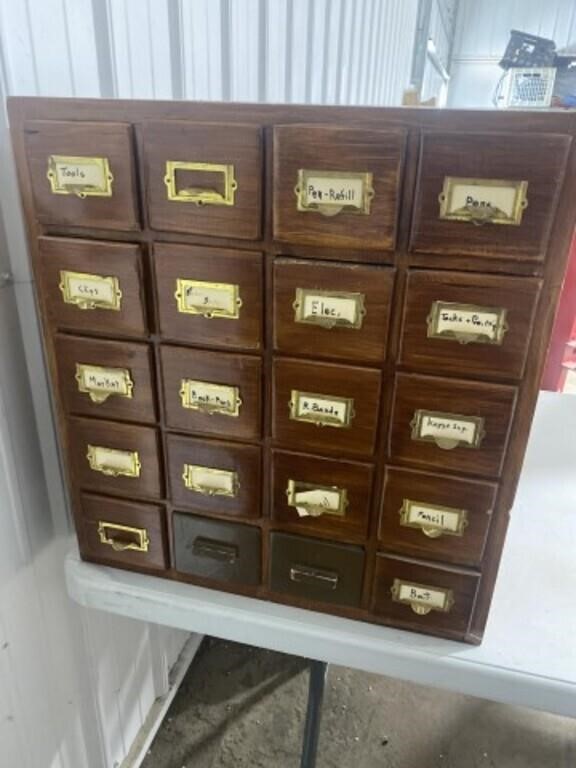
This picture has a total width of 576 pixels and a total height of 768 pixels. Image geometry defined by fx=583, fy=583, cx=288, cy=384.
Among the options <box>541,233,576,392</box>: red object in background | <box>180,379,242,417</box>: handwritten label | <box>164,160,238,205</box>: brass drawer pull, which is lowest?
<box>541,233,576,392</box>: red object in background

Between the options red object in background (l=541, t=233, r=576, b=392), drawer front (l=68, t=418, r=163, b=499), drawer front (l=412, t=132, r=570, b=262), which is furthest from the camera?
red object in background (l=541, t=233, r=576, b=392)

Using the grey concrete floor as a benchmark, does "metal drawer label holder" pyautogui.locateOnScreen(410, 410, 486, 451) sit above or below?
above

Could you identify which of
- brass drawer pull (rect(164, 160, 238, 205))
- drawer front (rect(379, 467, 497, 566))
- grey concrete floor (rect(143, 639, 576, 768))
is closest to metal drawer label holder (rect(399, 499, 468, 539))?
drawer front (rect(379, 467, 497, 566))

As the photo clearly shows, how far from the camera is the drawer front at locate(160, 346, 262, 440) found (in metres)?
0.55

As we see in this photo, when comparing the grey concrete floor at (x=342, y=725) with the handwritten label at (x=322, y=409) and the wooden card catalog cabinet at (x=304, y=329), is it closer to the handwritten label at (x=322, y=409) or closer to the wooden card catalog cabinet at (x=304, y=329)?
the wooden card catalog cabinet at (x=304, y=329)

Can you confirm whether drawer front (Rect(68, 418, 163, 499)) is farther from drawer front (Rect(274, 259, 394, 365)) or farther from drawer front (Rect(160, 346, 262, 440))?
drawer front (Rect(274, 259, 394, 365))

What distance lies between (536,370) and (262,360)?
0.24 metres

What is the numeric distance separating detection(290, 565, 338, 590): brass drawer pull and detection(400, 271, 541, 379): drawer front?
262 millimetres

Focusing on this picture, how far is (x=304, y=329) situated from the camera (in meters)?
0.51

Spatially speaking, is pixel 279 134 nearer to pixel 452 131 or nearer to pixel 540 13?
pixel 452 131

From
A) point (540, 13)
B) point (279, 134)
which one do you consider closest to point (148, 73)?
point (279, 134)

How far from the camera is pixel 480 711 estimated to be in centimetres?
123

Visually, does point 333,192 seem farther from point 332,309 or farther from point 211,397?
point 211,397

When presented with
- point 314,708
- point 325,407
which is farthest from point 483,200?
point 314,708
